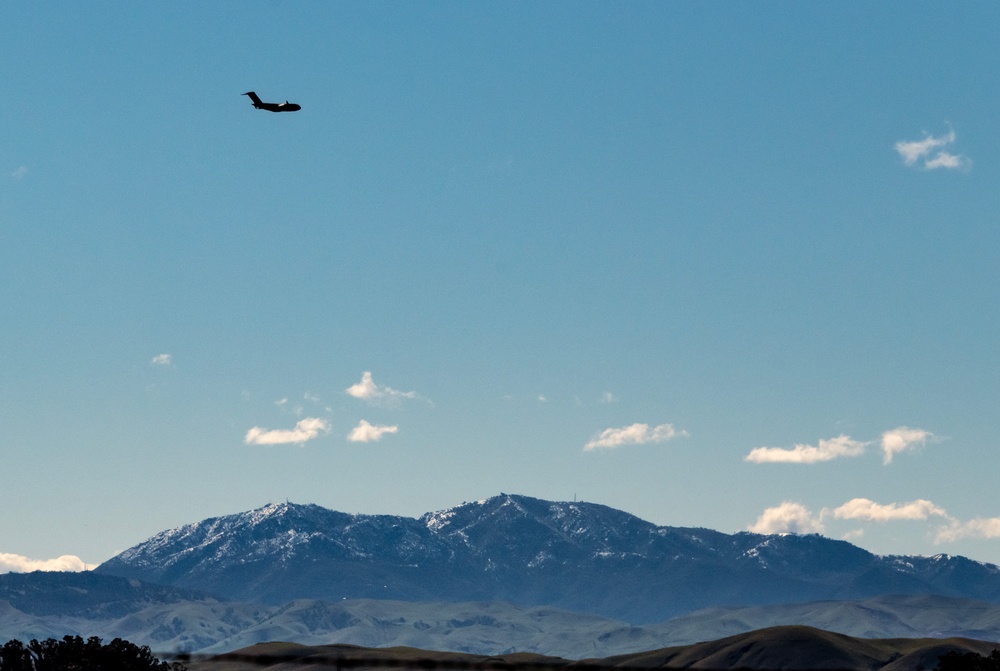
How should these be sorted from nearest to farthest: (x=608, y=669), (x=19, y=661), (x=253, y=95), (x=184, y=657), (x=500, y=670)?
(x=500, y=670) → (x=608, y=669) → (x=184, y=657) → (x=253, y=95) → (x=19, y=661)

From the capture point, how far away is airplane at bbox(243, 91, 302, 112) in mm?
80375

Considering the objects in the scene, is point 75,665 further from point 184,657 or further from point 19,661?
point 184,657

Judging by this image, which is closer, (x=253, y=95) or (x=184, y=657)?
(x=184, y=657)

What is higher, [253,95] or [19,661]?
[253,95]

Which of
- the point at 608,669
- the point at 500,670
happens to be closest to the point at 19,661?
the point at 608,669

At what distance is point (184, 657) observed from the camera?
2820 inches

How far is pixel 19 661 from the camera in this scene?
641 ft

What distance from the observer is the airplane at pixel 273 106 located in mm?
80375

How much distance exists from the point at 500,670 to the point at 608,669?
93.6 feet

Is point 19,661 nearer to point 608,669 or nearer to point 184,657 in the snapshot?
point 184,657

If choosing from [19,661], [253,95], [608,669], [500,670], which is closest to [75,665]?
[19,661]

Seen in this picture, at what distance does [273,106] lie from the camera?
82.6 m

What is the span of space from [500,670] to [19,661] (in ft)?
593

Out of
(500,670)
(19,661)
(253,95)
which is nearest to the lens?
(500,670)
